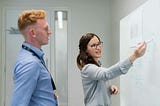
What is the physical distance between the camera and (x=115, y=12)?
4.22 m

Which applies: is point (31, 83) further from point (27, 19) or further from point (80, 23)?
point (80, 23)

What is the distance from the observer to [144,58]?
208cm

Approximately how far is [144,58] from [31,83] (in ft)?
3.49

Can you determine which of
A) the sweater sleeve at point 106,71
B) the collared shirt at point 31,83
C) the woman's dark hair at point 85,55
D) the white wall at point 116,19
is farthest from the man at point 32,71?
the white wall at point 116,19

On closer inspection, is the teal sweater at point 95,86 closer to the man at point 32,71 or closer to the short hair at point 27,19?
the man at point 32,71

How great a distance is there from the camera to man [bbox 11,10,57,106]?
1.37 meters

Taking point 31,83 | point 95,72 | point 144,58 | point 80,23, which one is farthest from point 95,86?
point 80,23

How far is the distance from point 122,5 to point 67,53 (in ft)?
5.11

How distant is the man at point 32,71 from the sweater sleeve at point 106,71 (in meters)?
0.44

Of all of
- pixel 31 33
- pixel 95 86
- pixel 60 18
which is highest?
pixel 60 18

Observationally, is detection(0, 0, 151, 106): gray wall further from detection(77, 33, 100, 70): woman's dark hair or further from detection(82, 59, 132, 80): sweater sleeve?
detection(82, 59, 132, 80): sweater sleeve

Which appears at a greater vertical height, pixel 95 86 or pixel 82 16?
pixel 82 16

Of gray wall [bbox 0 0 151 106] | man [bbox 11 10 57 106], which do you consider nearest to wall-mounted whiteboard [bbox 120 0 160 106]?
man [bbox 11 10 57 106]

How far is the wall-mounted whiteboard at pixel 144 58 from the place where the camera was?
1842 millimetres
